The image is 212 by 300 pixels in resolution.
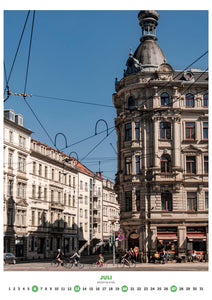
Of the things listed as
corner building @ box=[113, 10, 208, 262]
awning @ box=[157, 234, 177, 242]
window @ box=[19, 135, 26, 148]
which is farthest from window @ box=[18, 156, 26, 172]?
awning @ box=[157, 234, 177, 242]

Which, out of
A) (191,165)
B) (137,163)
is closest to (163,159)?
(137,163)

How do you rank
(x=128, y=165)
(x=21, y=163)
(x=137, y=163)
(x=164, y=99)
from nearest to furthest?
(x=164, y=99) < (x=137, y=163) < (x=128, y=165) < (x=21, y=163)

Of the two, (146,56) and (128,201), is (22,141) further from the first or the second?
(146,56)

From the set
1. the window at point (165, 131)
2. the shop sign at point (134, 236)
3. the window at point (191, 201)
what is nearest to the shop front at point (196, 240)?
the window at point (191, 201)

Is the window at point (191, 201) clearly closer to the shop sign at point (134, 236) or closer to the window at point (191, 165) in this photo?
the window at point (191, 165)

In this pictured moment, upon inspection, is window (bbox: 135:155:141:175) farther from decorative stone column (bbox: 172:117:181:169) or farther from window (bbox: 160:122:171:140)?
decorative stone column (bbox: 172:117:181:169)

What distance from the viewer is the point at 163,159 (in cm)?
3928

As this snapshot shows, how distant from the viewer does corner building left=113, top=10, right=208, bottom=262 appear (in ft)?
125

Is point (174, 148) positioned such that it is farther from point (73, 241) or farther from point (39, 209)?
point (73, 241)

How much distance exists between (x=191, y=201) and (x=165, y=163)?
399 centimetres

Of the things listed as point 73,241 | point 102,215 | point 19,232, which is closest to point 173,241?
point 19,232

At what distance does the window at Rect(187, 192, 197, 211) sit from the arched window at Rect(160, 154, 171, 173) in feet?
9.06
